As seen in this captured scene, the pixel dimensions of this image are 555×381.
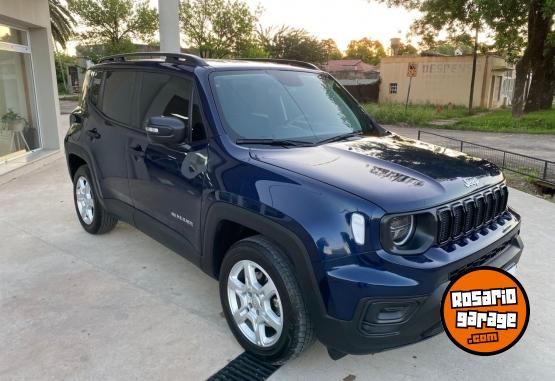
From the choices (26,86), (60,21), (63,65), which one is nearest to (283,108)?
(26,86)

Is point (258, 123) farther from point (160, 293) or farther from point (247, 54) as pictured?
point (247, 54)

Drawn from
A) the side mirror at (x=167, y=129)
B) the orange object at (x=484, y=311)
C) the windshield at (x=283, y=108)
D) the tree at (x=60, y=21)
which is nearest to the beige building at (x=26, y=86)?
the side mirror at (x=167, y=129)

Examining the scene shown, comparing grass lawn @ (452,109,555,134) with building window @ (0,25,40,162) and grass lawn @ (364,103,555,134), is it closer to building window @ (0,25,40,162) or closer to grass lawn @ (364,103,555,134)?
grass lawn @ (364,103,555,134)

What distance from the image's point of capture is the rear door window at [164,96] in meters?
3.42

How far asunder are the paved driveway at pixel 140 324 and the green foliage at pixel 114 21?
38571 mm

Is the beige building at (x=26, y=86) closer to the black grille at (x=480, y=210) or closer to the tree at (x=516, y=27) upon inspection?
the black grille at (x=480, y=210)

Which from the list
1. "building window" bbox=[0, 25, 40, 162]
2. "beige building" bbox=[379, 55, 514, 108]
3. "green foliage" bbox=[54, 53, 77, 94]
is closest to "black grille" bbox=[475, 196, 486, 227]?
"building window" bbox=[0, 25, 40, 162]

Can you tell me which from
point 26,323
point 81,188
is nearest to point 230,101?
point 26,323

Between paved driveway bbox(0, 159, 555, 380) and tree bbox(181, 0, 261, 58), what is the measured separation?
36.0 meters

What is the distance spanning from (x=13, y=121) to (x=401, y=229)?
363 inches

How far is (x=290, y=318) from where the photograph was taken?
254cm

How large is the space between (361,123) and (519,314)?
1.92 m

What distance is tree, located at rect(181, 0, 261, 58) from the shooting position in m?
38.2

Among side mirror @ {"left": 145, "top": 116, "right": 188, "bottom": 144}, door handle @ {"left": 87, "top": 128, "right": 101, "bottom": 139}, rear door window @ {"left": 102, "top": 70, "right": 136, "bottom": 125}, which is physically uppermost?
rear door window @ {"left": 102, "top": 70, "right": 136, "bottom": 125}
